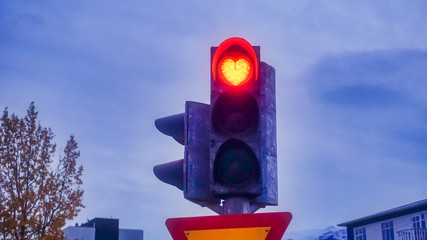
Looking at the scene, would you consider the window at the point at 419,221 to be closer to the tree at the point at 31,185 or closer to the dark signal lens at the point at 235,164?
the tree at the point at 31,185

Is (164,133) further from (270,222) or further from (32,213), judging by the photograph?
(32,213)

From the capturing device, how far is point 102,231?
5934 cm

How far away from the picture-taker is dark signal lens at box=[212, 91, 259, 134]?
459 centimetres

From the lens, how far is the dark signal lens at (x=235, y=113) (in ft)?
15.1

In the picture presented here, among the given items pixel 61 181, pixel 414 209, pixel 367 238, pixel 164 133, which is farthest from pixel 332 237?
pixel 164 133

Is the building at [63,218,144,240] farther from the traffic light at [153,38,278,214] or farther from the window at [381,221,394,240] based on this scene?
the traffic light at [153,38,278,214]

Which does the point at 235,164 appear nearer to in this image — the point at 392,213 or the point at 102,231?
the point at 392,213

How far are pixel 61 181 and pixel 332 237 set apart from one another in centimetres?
5257

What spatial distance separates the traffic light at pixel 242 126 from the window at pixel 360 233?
41682 mm

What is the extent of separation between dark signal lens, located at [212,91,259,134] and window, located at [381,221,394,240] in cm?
3804

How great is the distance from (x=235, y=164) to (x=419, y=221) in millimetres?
35588

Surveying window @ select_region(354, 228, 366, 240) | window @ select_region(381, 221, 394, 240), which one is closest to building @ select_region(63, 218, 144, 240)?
window @ select_region(354, 228, 366, 240)

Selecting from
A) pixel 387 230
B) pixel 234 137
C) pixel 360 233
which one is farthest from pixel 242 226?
pixel 360 233

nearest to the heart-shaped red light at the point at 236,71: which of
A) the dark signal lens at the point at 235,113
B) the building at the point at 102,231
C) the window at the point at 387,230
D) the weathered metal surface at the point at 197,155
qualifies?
the dark signal lens at the point at 235,113
